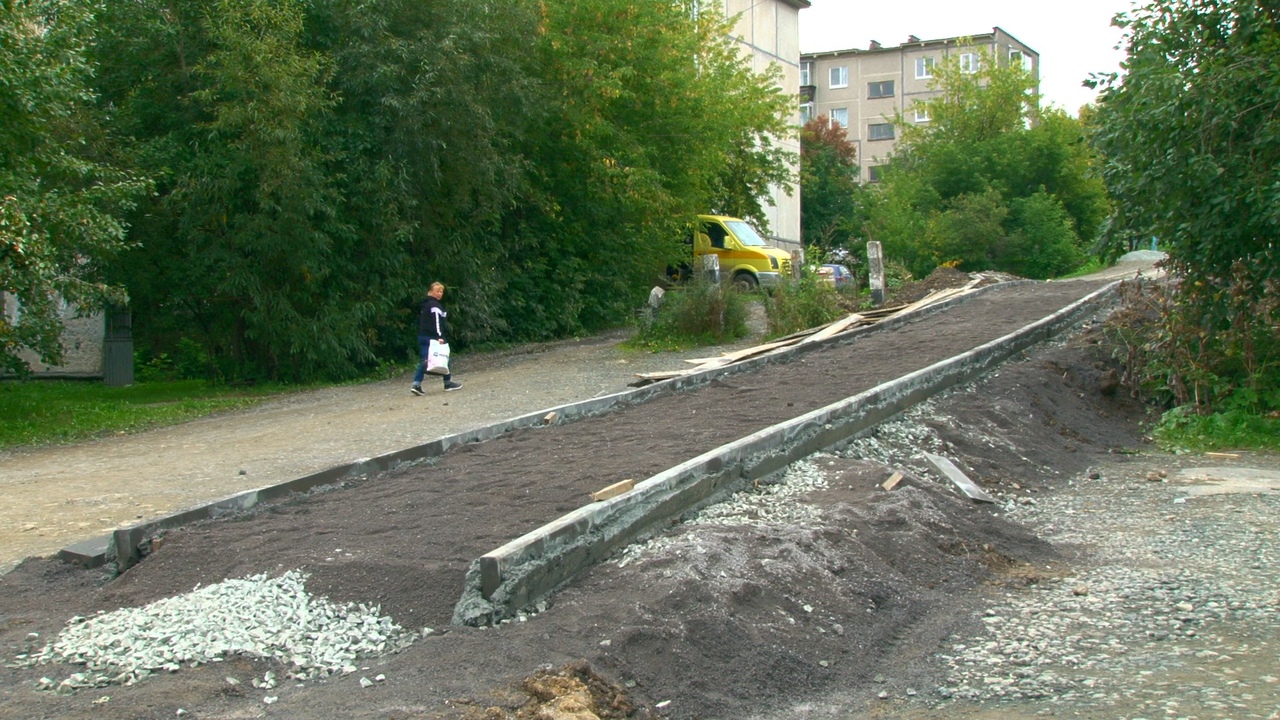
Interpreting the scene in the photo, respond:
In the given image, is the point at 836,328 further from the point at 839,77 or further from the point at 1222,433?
the point at 839,77

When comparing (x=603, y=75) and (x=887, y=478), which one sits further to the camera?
(x=603, y=75)

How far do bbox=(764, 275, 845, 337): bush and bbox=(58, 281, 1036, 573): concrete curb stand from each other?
461 centimetres

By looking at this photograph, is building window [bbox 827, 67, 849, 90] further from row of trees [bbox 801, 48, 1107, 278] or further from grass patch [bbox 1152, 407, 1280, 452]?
grass patch [bbox 1152, 407, 1280, 452]

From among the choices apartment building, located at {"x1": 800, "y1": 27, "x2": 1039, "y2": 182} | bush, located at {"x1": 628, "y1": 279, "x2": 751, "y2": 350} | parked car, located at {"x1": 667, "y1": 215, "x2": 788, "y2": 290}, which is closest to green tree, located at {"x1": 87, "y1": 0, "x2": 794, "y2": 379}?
bush, located at {"x1": 628, "y1": 279, "x2": 751, "y2": 350}

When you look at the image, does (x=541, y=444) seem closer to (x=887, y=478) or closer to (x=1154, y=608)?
(x=887, y=478)

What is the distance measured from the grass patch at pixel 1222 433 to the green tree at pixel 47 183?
476 inches

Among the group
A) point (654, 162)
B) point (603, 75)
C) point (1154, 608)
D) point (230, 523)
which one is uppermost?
point (603, 75)

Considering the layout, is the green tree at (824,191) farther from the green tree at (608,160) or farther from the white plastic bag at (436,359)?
the white plastic bag at (436,359)

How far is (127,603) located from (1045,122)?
128 feet

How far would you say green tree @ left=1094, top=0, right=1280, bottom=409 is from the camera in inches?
432

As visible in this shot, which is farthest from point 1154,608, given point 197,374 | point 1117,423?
point 197,374

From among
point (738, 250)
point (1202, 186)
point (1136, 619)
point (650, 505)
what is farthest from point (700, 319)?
point (1136, 619)

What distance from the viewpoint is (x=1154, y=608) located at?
20.1ft

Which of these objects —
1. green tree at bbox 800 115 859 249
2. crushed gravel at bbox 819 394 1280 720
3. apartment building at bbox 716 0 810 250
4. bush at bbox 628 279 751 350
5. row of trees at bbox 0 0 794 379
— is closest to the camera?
crushed gravel at bbox 819 394 1280 720
